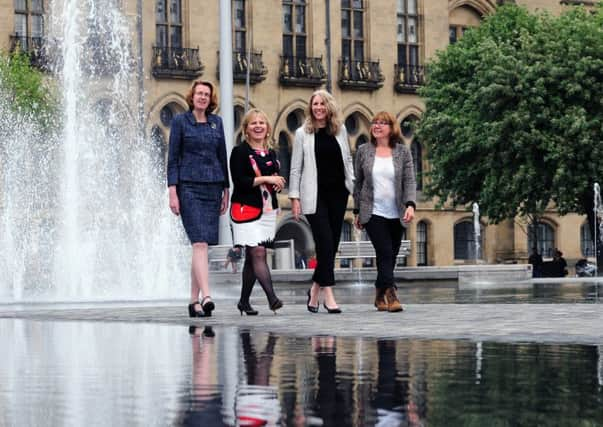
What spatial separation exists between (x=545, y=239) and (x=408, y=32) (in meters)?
9.36

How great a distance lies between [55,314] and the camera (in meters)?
14.8

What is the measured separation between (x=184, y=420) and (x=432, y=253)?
58497 millimetres

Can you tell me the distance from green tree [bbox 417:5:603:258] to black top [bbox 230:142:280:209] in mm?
31807

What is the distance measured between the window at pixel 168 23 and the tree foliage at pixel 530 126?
1165cm

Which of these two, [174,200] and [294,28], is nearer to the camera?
[174,200]

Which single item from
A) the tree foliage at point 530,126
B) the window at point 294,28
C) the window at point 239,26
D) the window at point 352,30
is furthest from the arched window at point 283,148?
the tree foliage at point 530,126

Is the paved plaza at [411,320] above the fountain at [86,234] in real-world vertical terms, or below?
below

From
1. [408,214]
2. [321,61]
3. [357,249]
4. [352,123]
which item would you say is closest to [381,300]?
[408,214]

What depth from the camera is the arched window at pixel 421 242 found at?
2530 inches

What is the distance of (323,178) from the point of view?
13.8m

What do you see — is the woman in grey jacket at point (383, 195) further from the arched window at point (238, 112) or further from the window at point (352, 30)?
the window at point (352, 30)

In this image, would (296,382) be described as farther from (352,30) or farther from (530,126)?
(352,30)

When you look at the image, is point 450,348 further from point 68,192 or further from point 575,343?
point 68,192

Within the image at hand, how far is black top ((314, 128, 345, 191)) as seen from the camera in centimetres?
1378
